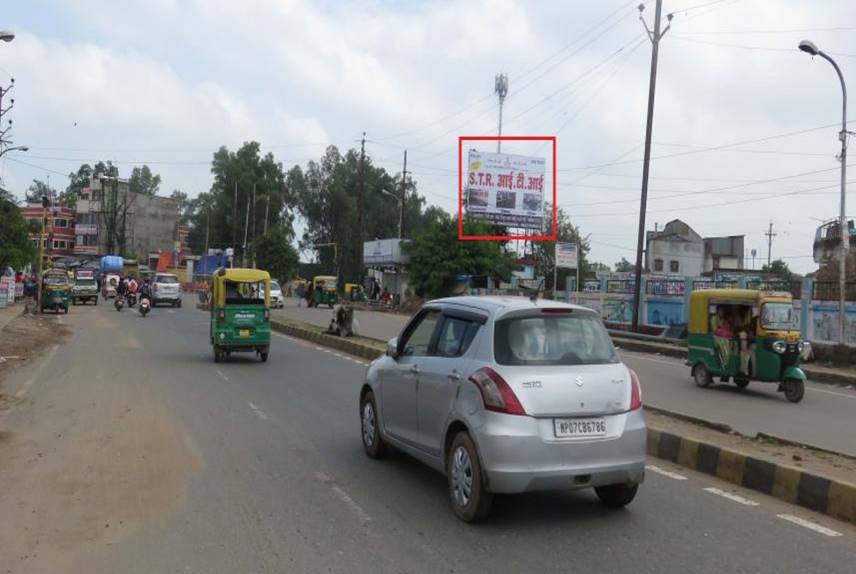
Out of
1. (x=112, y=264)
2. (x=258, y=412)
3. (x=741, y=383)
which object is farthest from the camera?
(x=112, y=264)

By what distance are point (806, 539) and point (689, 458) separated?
2411mm

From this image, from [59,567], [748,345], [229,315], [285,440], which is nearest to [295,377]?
[229,315]

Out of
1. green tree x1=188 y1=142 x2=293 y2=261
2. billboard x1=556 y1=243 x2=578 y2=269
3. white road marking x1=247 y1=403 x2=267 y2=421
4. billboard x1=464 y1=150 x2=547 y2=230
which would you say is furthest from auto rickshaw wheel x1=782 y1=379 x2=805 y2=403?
green tree x1=188 y1=142 x2=293 y2=261

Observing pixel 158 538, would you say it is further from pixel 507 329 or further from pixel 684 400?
pixel 684 400

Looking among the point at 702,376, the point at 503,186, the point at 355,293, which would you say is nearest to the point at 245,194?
the point at 355,293

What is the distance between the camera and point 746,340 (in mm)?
14562

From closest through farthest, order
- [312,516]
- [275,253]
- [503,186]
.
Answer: [312,516]
[503,186]
[275,253]

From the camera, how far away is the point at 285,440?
8938 millimetres

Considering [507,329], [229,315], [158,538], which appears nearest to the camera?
[158,538]

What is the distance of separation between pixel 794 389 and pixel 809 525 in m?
8.83

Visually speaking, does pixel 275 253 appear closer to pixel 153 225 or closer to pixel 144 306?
pixel 144 306

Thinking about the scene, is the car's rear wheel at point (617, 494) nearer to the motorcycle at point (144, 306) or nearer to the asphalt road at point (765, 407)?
the asphalt road at point (765, 407)

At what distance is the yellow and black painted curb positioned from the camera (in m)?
6.13

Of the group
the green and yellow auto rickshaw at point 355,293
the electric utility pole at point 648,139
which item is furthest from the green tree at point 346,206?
the electric utility pole at point 648,139
